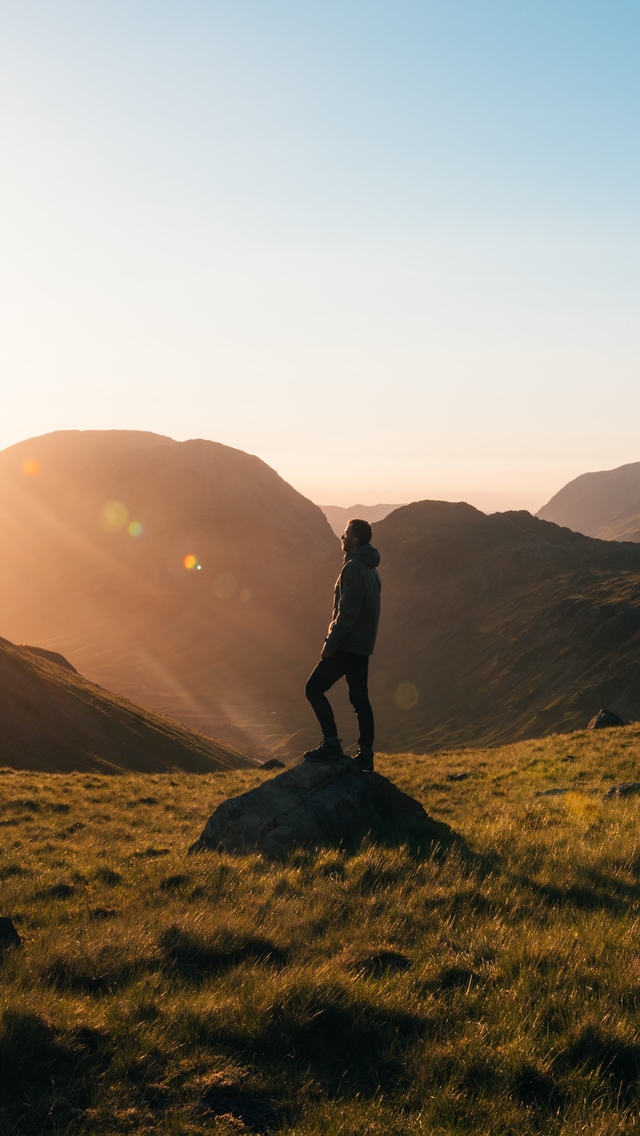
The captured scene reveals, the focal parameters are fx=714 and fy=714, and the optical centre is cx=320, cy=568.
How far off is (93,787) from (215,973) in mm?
16515

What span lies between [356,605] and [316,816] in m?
3.33

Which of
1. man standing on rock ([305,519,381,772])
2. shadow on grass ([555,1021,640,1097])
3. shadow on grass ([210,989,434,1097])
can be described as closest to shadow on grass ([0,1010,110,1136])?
shadow on grass ([210,989,434,1097])

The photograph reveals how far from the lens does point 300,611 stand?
194250 millimetres

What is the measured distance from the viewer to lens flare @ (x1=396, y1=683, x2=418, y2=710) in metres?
134

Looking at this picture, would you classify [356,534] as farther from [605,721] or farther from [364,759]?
[605,721]

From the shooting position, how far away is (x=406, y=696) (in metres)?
138

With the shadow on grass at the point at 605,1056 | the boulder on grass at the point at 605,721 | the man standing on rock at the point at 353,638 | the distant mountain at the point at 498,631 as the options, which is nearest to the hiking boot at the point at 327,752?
the man standing on rock at the point at 353,638

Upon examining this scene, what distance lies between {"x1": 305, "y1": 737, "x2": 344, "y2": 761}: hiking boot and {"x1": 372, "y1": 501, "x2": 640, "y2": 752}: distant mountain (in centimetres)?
9123

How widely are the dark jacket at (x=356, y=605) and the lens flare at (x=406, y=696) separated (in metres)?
124

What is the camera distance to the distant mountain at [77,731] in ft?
127

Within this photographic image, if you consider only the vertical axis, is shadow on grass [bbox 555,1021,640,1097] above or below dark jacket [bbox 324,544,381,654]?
below

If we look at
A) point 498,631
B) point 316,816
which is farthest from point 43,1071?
point 498,631

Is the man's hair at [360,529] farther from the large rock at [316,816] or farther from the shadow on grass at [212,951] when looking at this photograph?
the shadow on grass at [212,951]

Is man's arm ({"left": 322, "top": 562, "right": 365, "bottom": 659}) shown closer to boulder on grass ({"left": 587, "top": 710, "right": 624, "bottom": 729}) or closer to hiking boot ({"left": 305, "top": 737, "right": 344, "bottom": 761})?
hiking boot ({"left": 305, "top": 737, "right": 344, "bottom": 761})
